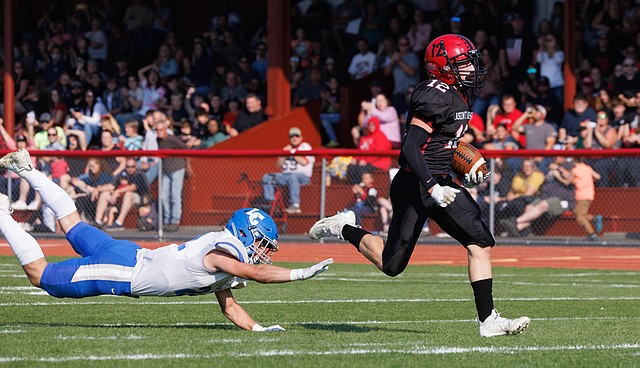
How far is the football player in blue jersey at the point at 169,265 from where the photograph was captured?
728 centimetres

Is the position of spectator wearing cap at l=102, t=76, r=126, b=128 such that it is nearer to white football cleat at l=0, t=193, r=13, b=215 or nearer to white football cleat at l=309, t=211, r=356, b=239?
white football cleat at l=309, t=211, r=356, b=239

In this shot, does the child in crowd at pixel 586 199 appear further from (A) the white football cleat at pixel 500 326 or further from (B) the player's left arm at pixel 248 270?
(B) the player's left arm at pixel 248 270

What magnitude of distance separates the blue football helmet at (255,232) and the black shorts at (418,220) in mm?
869

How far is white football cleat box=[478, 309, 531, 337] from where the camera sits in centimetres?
750

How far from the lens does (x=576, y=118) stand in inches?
716

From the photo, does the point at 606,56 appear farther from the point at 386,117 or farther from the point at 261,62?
the point at 261,62

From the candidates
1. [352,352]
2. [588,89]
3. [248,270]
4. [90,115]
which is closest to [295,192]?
[588,89]

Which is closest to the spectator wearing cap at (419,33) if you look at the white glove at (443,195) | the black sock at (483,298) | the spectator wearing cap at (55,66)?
the spectator wearing cap at (55,66)

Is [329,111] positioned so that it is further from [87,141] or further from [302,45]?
[87,141]

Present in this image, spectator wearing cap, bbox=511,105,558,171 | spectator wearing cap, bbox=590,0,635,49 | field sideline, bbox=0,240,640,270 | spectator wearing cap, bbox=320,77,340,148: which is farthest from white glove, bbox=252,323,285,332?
spectator wearing cap, bbox=320,77,340,148

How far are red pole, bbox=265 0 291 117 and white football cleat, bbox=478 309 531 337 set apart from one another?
1432cm

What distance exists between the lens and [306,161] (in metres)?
17.4

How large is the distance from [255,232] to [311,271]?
0.63m

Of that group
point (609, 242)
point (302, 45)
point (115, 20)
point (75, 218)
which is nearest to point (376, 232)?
point (609, 242)
